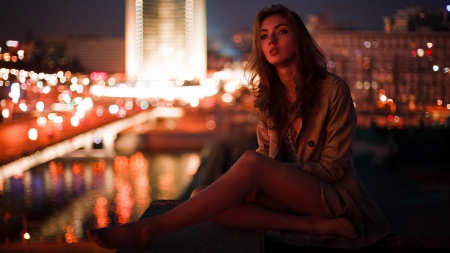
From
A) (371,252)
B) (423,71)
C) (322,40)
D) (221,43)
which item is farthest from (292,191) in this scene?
(221,43)

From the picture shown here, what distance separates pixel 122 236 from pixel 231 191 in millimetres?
302

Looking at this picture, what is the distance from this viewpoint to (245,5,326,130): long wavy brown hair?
1.66 meters

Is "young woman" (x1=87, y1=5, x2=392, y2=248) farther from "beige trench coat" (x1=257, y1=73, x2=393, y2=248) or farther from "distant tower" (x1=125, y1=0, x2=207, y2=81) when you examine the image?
"distant tower" (x1=125, y1=0, x2=207, y2=81)

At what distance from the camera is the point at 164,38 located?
207 feet

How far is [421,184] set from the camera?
14.4 ft

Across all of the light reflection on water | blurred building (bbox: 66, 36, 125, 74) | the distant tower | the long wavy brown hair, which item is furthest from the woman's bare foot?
the distant tower

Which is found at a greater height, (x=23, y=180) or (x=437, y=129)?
(x=437, y=129)

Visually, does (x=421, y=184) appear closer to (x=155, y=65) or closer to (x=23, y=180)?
(x=23, y=180)

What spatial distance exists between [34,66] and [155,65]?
5347 cm

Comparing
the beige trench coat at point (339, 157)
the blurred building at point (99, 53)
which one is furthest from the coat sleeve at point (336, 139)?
the blurred building at point (99, 53)

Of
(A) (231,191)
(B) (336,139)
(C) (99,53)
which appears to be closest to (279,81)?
(B) (336,139)

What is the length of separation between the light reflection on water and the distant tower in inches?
1648

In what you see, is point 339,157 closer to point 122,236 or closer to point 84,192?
point 122,236

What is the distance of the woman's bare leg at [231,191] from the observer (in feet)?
5.02
